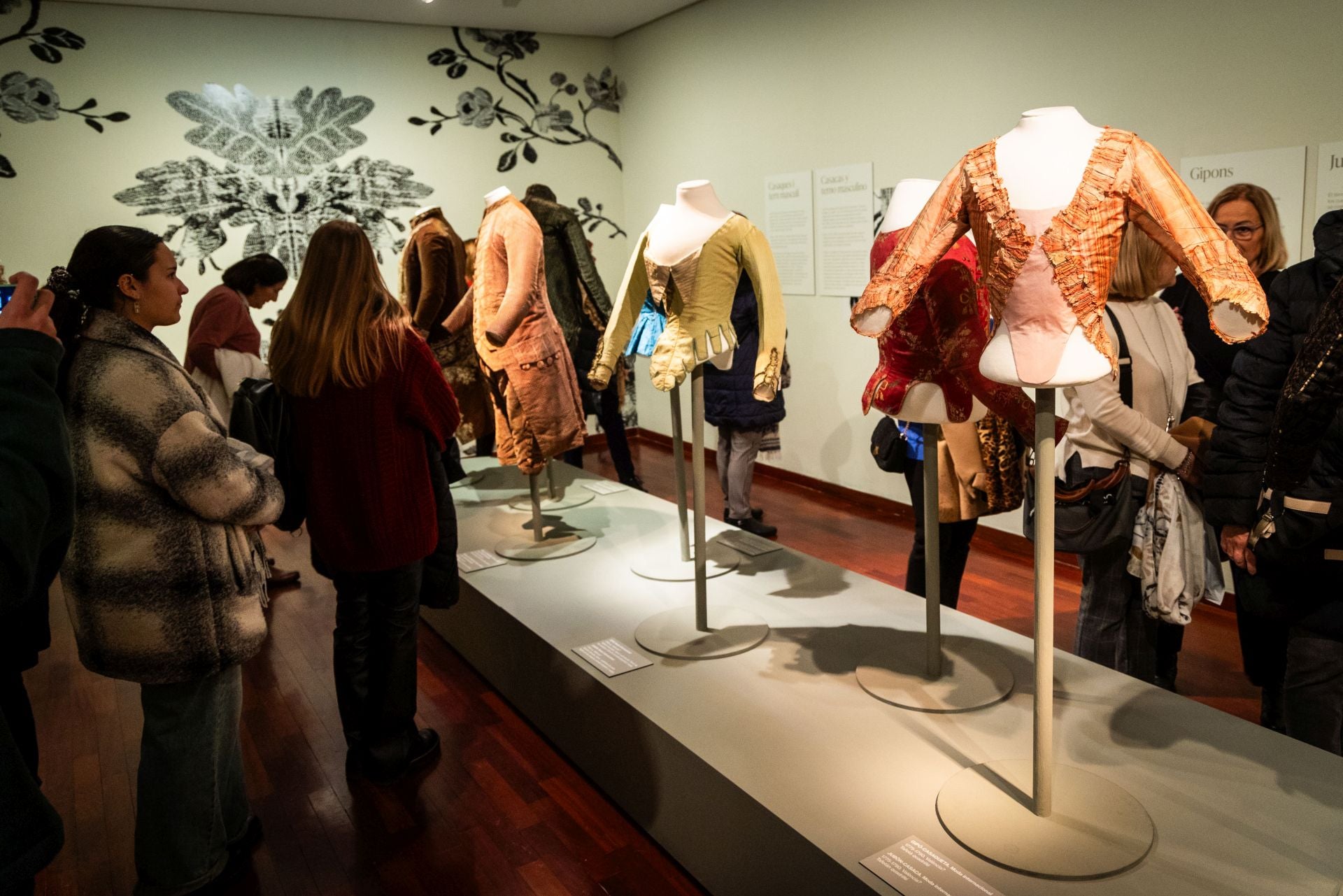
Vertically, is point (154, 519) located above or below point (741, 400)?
above

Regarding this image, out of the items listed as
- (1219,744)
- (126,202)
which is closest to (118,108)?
(126,202)

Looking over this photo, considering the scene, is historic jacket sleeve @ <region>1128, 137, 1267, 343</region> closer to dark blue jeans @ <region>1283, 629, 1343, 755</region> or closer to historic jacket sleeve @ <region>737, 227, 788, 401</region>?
dark blue jeans @ <region>1283, 629, 1343, 755</region>

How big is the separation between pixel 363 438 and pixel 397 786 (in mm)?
1025

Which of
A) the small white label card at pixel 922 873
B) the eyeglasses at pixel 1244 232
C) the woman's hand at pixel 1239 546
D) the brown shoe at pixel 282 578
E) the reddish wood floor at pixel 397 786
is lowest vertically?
the reddish wood floor at pixel 397 786

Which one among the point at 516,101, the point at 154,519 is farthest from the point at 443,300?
the point at 516,101

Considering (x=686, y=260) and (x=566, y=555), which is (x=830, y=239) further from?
(x=686, y=260)

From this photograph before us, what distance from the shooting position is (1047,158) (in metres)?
1.57

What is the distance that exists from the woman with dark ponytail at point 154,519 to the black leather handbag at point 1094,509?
73.5 inches

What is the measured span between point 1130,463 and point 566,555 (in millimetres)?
2000

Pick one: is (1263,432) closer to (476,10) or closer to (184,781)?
(184,781)

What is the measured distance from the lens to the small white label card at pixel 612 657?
8.43ft

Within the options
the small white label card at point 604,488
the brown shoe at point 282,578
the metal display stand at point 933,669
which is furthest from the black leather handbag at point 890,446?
the brown shoe at point 282,578

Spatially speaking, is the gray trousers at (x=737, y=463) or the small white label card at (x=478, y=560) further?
the gray trousers at (x=737, y=463)

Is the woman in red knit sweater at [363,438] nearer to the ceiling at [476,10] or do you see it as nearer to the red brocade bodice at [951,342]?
the red brocade bodice at [951,342]
